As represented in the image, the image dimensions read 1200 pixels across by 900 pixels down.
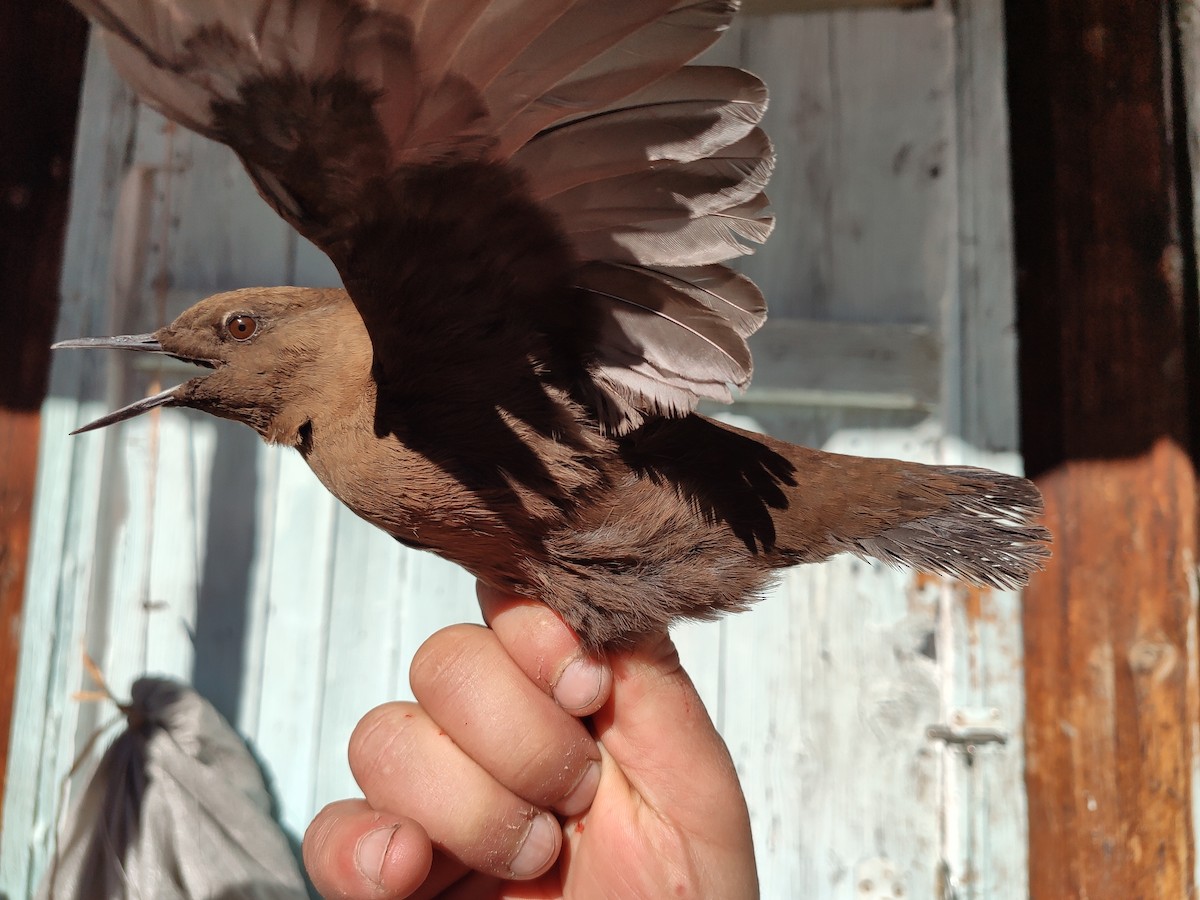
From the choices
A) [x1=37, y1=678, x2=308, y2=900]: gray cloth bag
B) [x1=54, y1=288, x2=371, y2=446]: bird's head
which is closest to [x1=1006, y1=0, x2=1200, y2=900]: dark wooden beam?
[x1=54, y1=288, x2=371, y2=446]: bird's head

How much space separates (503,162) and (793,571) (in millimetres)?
1850

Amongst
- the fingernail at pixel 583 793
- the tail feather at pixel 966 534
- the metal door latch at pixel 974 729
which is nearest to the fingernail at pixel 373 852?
the fingernail at pixel 583 793

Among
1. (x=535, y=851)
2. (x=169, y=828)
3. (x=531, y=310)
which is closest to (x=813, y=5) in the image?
(x=531, y=310)

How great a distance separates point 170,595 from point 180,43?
223cm

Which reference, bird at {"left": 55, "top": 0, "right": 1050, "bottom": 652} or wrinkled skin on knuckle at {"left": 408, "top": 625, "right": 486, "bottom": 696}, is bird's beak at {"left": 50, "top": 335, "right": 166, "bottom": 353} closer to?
bird at {"left": 55, "top": 0, "right": 1050, "bottom": 652}

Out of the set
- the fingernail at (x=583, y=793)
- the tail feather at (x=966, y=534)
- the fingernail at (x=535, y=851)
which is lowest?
the fingernail at (x=535, y=851)

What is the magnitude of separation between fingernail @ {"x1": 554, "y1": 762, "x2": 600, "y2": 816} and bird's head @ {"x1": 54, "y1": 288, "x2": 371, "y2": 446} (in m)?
0.90

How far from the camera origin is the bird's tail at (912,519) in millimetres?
1645

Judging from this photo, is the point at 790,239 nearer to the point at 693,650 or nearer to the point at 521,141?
the point at 693,650

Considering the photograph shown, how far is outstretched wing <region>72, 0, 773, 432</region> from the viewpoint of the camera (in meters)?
1.07

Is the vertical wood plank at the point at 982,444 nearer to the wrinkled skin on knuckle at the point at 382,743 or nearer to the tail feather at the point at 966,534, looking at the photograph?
the tail feather at the point at 966,534

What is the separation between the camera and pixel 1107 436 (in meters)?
2.71

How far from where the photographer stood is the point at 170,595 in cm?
283

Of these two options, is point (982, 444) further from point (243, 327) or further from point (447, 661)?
point (243, 327)
